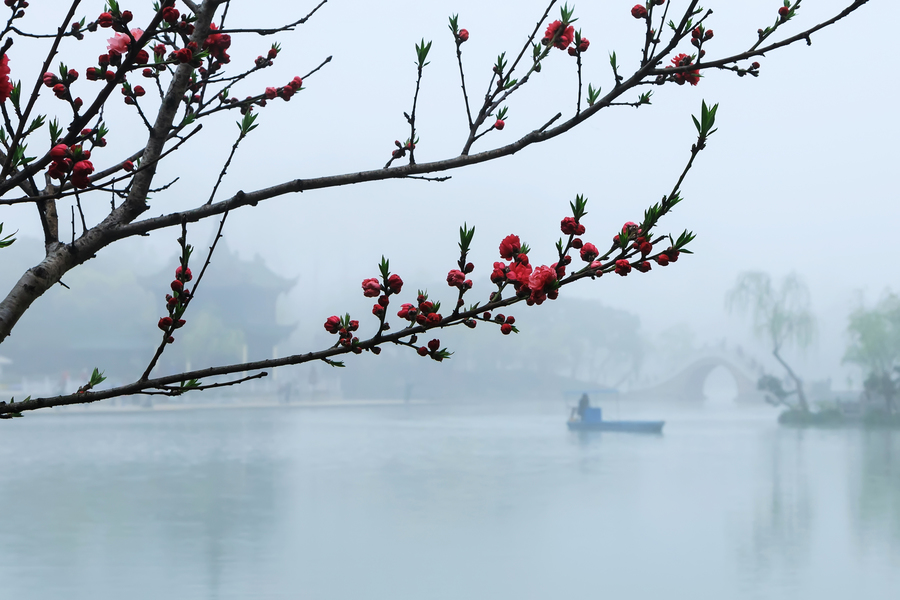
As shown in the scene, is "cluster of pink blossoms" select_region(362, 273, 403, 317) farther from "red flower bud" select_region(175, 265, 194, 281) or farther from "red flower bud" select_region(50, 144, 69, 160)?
"red flower bud" select_region(50, 144, 69, 160)

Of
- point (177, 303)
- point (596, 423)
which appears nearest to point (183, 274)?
point (177, 303)

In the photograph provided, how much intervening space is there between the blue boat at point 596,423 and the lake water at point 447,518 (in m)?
0.49

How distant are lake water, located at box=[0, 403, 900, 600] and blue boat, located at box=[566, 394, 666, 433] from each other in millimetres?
485

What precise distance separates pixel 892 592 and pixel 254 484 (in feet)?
41.4

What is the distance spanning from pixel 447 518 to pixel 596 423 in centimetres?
1198

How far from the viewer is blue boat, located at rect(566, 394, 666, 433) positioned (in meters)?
25.2

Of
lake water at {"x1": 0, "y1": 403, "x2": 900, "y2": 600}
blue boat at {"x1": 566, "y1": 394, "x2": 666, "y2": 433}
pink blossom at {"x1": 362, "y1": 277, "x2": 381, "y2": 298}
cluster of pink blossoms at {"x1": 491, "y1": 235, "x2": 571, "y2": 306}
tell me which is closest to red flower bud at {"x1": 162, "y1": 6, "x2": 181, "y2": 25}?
pink blossom at {"x1": 362, "y1": 277, "x2": 381, "y2": 298}

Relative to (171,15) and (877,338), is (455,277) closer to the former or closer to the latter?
(171,15)

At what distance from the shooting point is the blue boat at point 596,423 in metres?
25.2

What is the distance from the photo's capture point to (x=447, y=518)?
Result: 1391 centimetres

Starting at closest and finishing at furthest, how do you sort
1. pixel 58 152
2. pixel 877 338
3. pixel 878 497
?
1. pixel 58 152
2. pixel 878 497
3. pixel 877 338

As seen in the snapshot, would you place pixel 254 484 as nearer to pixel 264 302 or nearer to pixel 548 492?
pixel 548 492

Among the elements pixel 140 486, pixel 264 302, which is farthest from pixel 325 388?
pixel 140 486

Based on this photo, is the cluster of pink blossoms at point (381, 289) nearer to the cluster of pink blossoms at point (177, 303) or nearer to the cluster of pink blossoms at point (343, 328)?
the cluster of pink blossoms at point (343, 328)
